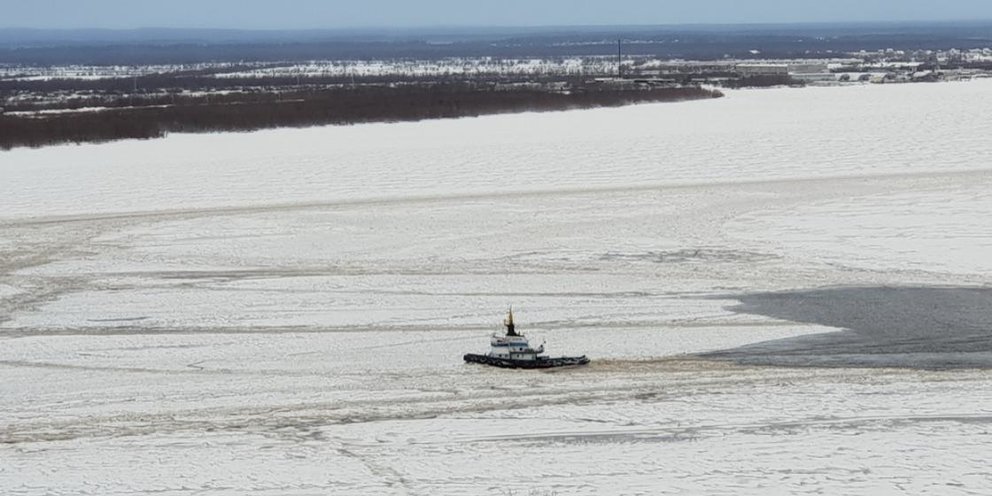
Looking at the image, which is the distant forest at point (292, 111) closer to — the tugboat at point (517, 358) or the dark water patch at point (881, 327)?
the dark water patch at point (881, 327)

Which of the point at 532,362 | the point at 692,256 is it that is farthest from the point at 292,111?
the point at 532,362

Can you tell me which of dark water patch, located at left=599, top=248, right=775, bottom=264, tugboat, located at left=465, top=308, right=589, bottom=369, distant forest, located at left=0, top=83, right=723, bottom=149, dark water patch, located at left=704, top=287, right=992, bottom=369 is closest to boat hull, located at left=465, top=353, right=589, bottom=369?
tugboat, located at left=465, top=308, right=589, bottom=369

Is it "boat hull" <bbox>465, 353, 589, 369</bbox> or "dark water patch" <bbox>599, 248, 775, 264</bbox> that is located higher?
"boat hull" <bbox>465, 353, 589, 369</bbox>

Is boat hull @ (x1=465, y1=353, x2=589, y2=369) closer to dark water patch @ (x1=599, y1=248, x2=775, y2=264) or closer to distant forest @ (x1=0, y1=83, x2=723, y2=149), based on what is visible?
dark water patch @ (x1=599, y1=248, x2=775, y2=264)

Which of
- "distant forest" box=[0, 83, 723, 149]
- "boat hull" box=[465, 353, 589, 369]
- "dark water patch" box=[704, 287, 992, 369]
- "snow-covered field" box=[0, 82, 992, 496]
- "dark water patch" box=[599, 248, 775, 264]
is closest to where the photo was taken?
"snow-covered field" box=[0, 82, 992, 496]

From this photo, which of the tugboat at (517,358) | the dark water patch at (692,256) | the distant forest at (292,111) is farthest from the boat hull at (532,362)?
the distant forest at (292,111)

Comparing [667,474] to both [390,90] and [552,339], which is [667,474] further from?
[390,90]

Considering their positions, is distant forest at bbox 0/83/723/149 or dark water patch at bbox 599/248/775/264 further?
distant forest at bbox 0/83/723/149
